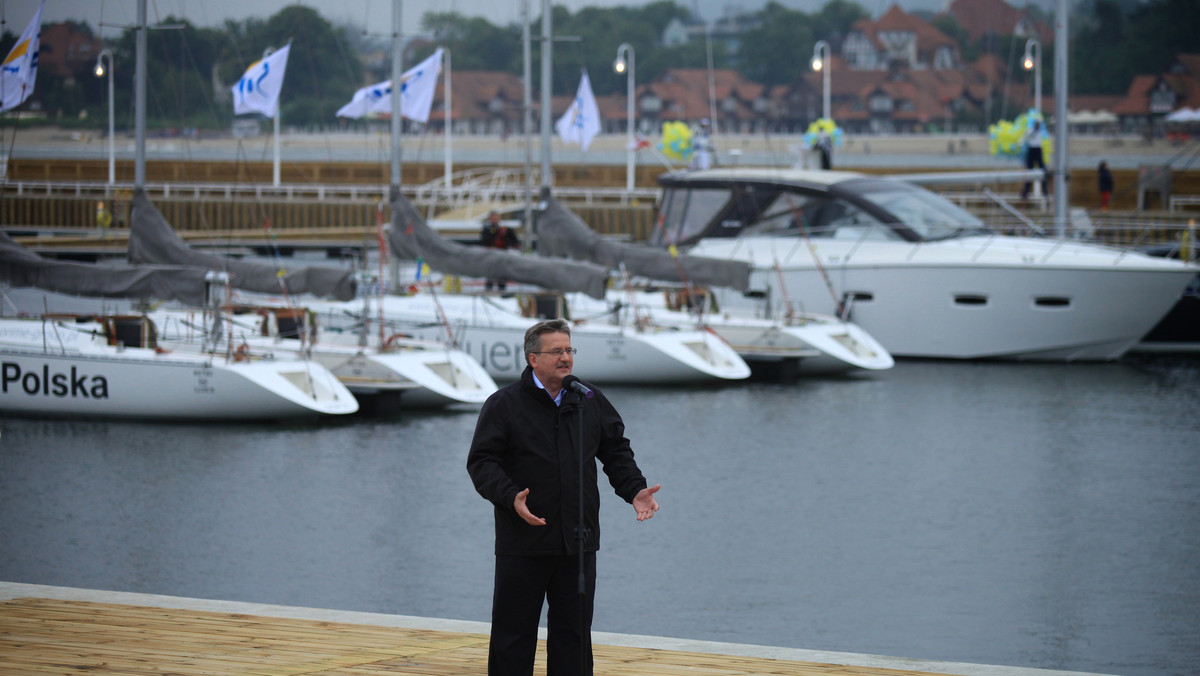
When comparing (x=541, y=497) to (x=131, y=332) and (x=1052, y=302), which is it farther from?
(x=1052, y=302)

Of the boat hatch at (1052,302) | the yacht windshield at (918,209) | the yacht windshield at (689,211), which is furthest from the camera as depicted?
the yacht windshield at (689,211)

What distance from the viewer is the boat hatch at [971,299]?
2364 cm

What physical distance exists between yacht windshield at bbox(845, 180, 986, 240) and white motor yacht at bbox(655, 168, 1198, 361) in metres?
0.03

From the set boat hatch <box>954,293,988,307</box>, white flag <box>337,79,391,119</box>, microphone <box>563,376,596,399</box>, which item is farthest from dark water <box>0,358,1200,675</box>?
white flag <box>337,79,391,119</box>

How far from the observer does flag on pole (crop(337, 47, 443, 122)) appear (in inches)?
1030

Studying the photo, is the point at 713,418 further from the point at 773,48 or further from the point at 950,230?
the point at 773,48

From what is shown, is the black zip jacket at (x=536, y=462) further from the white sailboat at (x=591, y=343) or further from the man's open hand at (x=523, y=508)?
the white sailboat at (x=591, y=343)

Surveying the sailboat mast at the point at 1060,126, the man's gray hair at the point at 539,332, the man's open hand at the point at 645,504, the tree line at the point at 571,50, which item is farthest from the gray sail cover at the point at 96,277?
the sailboat mast at the point at 1060,126

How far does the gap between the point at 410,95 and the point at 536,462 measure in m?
22.3

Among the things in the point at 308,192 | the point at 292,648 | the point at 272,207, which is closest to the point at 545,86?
the point at 292,648

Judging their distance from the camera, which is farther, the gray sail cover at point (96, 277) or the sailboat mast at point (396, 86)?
the sailboat mast at point (396, 86)

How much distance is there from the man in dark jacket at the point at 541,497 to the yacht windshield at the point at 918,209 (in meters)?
19.9

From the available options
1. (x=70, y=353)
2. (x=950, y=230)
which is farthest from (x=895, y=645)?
(x=950, y=230)

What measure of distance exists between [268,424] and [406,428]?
161cm
